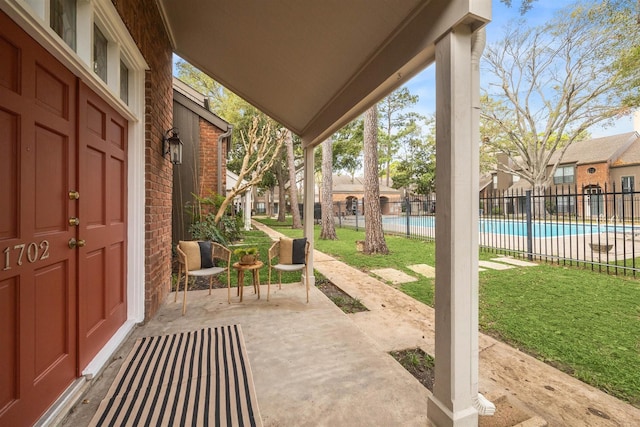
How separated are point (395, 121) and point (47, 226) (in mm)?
25144

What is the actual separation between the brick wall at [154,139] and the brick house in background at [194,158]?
2.90 metres

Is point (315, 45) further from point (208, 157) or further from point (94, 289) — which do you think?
point (208, 157)

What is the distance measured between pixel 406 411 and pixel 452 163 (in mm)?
1535

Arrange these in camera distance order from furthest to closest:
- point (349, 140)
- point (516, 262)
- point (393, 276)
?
1. point (349, 140)
2. point (516, 262)
3. point (393, 276)

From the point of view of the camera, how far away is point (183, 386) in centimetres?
210

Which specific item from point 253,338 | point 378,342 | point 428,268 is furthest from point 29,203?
point 428,268

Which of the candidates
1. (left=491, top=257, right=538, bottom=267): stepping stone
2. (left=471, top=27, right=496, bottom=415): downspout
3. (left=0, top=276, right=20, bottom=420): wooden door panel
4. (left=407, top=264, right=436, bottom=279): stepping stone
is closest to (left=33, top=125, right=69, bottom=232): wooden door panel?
(left=0, top=276, right=20, bottom=420): wooden door panel

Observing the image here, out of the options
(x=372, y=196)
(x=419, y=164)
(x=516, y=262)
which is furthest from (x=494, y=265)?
(x=419, y=164)

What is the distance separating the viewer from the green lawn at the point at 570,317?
242 centimetres

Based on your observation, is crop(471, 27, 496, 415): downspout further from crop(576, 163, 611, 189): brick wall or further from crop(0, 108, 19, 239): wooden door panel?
crop(576, 163, 611, 189): brick wall

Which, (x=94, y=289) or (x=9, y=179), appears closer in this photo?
(x=9, y=179)

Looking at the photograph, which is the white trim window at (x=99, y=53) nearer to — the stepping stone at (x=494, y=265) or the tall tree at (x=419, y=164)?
the stepping stone at (x=494, y=265)

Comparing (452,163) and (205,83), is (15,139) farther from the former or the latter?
(205,83)

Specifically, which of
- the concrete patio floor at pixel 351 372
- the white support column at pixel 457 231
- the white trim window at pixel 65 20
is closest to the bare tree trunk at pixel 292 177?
the concrete patio floor at pixel 351 372
